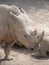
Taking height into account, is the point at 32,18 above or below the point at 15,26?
below

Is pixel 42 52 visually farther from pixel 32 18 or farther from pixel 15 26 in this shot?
pixel 32 18

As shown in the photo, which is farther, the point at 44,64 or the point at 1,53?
the point at 1,53

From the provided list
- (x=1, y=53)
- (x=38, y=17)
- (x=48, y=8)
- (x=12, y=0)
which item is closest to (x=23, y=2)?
(x=12, y=0)

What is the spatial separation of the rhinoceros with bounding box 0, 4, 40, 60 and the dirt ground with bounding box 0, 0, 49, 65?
0.60m

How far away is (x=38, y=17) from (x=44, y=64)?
13.6 ft

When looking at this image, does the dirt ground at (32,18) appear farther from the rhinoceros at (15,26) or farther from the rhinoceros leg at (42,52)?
the rhinoceros at (15,26)

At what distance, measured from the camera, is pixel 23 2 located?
13.4m

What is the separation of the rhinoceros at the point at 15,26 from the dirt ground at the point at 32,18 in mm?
597

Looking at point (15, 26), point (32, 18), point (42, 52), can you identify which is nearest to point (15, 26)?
point (15, 26)

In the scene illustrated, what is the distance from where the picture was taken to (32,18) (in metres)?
10.2

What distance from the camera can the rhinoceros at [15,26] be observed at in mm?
5984

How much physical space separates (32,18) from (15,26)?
4.00 meters

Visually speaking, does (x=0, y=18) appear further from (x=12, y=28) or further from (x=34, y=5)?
(x=34, y=5)

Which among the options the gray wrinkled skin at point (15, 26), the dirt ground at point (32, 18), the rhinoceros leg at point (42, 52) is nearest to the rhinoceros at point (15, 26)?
the gray wrinkled skin at point (15, 26)
